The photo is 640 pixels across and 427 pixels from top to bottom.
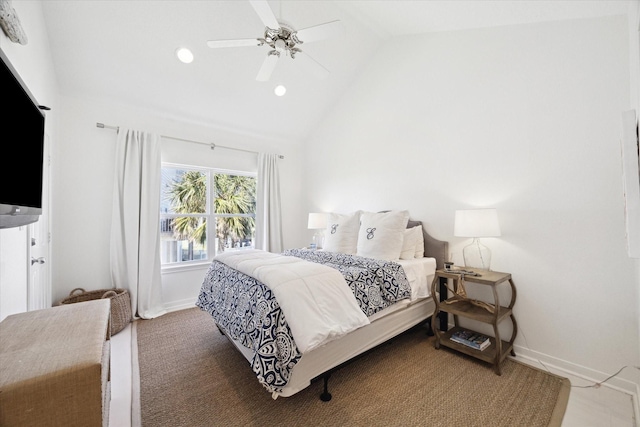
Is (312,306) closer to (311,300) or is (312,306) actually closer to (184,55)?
(311,300)

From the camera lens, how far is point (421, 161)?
2957 mm

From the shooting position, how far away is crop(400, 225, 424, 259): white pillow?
8.90ft

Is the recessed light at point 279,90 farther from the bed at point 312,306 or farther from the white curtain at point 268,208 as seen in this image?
the bed at point 312,306

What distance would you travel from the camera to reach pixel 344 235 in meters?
3.00

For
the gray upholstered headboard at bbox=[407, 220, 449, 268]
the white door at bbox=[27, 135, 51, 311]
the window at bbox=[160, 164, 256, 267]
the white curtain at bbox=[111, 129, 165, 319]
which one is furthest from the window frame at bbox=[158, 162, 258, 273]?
the gray upholstered headboard at bbox=[407, 220, 449, 268]

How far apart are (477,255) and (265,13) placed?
2.69 m

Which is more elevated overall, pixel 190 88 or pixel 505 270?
pixel 190 88

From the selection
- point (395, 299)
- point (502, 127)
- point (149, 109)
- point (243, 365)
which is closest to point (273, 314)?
point (243, 365)

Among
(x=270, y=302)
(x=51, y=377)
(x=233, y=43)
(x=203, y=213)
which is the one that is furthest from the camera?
(x=203, y=213)

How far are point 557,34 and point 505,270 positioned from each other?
197 cm

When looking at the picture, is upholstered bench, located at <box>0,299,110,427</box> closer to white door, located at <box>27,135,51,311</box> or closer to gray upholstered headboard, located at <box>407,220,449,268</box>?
white door, located at <box>27,135,51,311</box>

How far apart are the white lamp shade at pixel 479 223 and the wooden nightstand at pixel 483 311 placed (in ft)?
1.16

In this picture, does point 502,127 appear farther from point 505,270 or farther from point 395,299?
point 395,299

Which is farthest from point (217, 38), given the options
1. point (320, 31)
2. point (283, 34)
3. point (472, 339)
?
point (472, 339)
